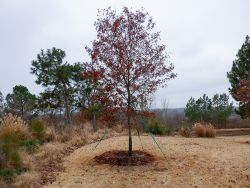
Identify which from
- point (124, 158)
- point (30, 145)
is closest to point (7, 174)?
point (124, 158)

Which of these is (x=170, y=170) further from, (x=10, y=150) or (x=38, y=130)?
(x=38, y=130)

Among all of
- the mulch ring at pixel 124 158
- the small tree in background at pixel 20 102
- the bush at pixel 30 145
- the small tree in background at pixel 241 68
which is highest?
the small tree in background at pixel 241 68

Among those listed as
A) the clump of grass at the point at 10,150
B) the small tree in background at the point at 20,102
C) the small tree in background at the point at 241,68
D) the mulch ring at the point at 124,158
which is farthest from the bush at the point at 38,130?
the small tree in background at the point at 241,68

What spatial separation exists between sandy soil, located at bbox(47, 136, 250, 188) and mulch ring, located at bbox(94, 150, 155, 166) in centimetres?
24

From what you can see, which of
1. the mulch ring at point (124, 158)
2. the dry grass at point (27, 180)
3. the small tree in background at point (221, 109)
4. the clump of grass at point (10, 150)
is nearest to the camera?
the dry grass at point (27, 180)

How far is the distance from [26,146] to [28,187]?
14.9 feet

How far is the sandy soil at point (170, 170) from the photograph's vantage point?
9469 millimetres

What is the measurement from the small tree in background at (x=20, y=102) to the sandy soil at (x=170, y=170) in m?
13.9

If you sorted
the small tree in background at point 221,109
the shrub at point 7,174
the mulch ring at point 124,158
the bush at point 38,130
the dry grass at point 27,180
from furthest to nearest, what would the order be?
the small tree in background at point 221,109, the bush at point 38,130, the mulch ring at point 124,158, the shrub at point 7,174, the dry grass at point 27,180

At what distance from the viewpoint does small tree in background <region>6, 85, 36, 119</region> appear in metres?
26.7

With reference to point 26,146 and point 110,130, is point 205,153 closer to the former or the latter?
point 26,146

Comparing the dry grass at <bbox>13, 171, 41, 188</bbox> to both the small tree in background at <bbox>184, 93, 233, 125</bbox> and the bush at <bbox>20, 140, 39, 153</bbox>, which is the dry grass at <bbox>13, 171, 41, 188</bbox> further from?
the small tree in background at <bbox>184, 93, 233, 125</bbox>

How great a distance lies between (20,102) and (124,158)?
728 inches

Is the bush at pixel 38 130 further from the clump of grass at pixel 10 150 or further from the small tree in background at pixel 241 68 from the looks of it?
the small tree in background at pixel 241 68
